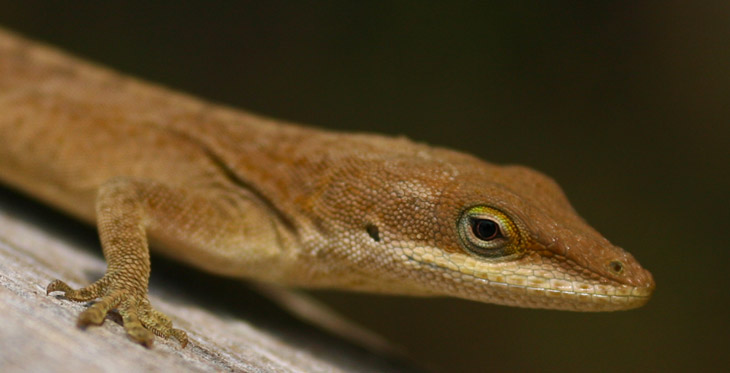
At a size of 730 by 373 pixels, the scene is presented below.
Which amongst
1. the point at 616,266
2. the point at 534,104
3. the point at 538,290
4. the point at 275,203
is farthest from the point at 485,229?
the point at 534,104

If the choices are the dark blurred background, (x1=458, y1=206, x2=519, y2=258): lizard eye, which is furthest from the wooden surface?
the dark blurred background

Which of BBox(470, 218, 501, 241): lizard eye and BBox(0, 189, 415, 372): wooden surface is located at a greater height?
BBox(470, 218, 501, 241): lizard eye

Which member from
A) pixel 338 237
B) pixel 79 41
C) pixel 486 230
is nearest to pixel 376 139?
pixel 338 237

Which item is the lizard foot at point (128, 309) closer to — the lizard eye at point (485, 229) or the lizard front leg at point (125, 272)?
the lizard front leg at point (125, 272)

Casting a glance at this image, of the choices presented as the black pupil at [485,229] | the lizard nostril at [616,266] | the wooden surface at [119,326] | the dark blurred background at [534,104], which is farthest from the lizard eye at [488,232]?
the dark blurred background at [534,104]

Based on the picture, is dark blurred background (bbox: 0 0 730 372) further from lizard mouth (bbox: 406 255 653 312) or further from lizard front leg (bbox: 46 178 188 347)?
lizard front leg (bbox: 46 178 188 347)

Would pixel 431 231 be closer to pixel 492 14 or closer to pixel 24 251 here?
pixel 24 251
